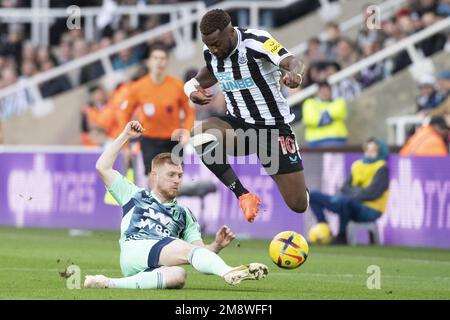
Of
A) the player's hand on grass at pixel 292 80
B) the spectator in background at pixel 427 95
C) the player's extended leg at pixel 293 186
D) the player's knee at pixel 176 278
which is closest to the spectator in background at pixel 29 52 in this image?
the spectator in background at pixel 427 95

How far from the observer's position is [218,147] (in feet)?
39.1

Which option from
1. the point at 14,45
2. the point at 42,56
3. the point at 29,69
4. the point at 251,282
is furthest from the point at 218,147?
the point at 14,45

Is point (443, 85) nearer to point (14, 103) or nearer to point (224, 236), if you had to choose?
point (224, 236)

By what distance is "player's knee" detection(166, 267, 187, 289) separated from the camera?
1030cm

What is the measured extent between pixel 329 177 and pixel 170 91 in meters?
3.15

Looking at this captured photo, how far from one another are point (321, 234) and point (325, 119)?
2.33 meters

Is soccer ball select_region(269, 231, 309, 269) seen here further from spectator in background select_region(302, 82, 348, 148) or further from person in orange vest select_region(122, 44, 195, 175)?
spectator in background select_region(302, 82, 348, 148)

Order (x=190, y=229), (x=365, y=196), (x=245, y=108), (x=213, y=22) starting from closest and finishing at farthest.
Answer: (x=190, y=229), (x=213, y=22), (x=245, y=108), (x=365, y=196)

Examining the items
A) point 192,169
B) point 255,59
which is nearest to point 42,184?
point 192,169

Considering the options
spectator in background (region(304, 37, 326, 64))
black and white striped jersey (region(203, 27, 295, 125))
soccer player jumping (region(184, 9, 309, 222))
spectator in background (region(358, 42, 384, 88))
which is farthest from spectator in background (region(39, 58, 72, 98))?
black and white striped jersey (region(203, 27, 295, 125))

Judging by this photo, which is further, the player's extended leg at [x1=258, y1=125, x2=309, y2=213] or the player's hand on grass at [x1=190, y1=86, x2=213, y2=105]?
the player's extended leg at [x1=258, y1=125, x2=309, y2=213]

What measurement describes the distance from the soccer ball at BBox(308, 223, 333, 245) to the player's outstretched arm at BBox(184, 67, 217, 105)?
546 cm
